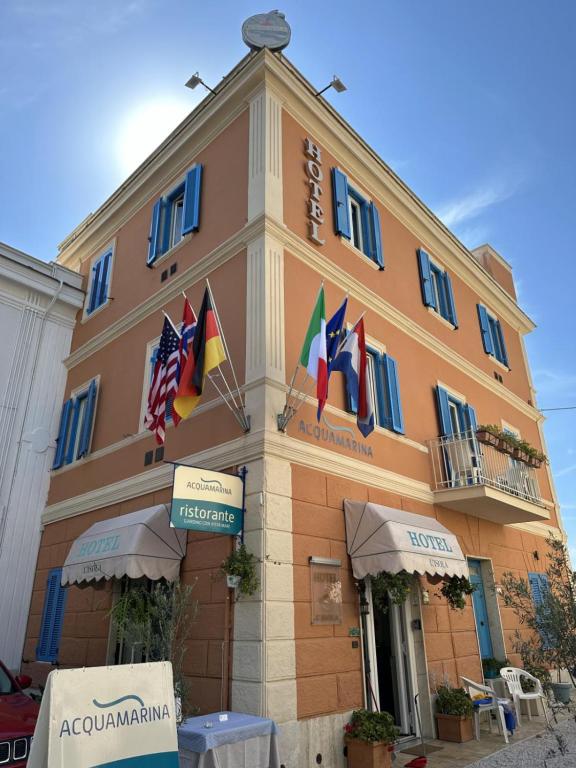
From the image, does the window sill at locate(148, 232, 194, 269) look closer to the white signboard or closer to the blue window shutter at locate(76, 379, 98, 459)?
the blue window shutter at locate(76, 379, 98, 459)

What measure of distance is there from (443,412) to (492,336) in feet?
17.4

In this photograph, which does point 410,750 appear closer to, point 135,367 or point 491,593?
point 491,593

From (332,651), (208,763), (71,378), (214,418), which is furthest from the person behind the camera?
(71,378)

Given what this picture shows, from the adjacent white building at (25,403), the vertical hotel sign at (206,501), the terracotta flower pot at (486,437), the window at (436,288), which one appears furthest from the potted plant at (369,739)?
the window at (436,288)

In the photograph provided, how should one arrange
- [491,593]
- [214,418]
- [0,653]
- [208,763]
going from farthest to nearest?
1. [491,593]
2. [0,653]
3. [214,418]
4. [208,763]

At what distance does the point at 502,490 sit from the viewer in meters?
10.5

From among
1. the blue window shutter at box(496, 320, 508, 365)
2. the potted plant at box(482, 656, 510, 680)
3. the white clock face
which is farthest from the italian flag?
the blue window shutter at box(496, 320, 508, 365)

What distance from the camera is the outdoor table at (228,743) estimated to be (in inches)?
197

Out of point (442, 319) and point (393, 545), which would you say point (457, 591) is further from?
point (442, 319)

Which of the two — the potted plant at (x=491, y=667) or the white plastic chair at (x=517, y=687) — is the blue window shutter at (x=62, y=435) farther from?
the white plastic chair at (x=517, y=687)

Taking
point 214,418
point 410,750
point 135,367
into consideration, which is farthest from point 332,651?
point 135,367

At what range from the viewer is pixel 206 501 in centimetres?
676

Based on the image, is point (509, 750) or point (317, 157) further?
point (317, 157)

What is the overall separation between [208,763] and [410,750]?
13.9 feet
